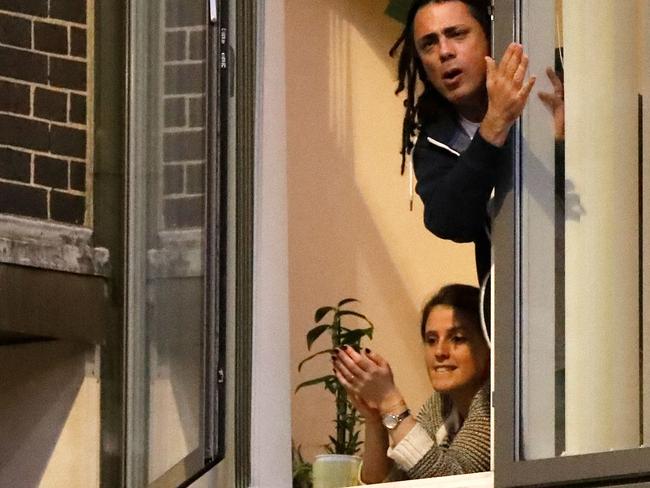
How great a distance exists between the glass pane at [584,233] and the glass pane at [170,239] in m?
0.79

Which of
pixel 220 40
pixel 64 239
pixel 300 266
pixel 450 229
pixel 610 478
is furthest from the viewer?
pixel 300 266

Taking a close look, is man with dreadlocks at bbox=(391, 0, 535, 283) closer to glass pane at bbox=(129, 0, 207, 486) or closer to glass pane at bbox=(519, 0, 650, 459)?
glass pane at bbox=(519, 0, 650, 459)

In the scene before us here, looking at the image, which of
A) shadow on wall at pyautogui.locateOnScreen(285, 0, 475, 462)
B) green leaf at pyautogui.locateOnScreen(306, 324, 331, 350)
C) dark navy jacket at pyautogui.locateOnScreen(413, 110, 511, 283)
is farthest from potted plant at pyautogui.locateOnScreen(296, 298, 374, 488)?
dark navy jacket at pyautogui.locateOnScreen(413, 110, 511, 283)

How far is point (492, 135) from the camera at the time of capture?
317 centimetres

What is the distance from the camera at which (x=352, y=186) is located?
4.72m

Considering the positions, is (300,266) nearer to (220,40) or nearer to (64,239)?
(64,239)

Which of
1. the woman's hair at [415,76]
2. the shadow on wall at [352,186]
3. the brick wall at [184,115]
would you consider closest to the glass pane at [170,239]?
the brick wall at [184,115]

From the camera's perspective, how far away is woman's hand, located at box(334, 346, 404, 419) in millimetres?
3594

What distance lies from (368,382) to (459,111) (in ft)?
1.98

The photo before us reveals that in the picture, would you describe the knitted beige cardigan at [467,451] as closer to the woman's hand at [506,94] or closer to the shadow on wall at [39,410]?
the woman's hand at [506,94]

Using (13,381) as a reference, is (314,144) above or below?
above

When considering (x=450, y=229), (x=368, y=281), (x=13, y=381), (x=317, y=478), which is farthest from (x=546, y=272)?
(x=13, y=381)

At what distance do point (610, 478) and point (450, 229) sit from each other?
59 cm

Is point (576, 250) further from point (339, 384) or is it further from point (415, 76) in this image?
point (339, 384)
